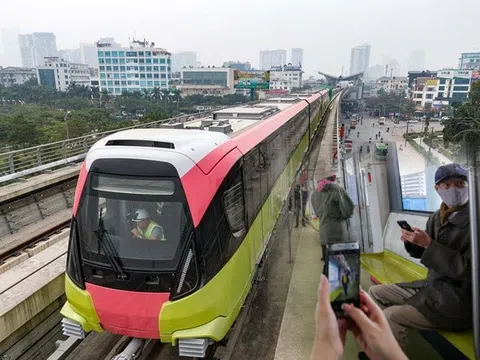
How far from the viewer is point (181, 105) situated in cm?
7381

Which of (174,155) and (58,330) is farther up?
(174,155)

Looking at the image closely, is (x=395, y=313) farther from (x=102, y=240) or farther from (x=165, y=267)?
(x=102, y=240)

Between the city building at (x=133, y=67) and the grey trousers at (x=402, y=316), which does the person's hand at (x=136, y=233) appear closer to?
the grey trousers at (x=402, y=316)

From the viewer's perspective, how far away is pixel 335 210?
14.1 feet

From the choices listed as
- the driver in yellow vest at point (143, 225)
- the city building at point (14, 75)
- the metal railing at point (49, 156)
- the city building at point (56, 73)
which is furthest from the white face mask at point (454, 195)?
the city building at point (14, 75)

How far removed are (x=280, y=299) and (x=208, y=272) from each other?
6.71 feet

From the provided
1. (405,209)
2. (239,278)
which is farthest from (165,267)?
(405,209)

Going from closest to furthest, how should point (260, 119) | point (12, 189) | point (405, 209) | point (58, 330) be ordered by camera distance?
point (405, 209), point (58, 330), point (260, 119), point (12, 189)

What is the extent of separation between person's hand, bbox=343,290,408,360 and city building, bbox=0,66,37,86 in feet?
474

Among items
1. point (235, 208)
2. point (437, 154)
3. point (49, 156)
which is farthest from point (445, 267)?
point (49, 156)

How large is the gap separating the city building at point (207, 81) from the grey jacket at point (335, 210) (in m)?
98.2

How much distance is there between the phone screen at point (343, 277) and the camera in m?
1.45

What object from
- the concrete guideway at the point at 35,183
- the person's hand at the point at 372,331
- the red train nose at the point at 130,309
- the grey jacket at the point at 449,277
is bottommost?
the concrete guideway at the point at 35,183

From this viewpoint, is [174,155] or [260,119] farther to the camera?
[260,119]
